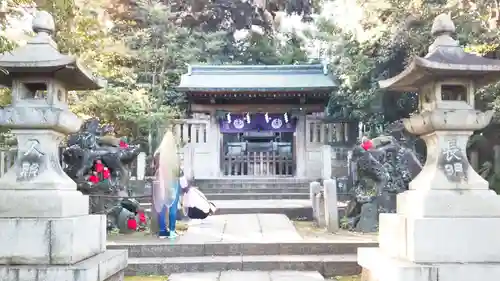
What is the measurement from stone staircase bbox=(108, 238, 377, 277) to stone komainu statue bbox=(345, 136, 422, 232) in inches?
70.0

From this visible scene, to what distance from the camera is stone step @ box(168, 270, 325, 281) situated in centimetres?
675

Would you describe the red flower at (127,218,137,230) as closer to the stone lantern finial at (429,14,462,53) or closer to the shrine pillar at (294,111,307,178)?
the stone lantern finial at (429,14,462,53)

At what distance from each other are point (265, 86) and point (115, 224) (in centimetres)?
1130

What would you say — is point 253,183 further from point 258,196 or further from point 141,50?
point 141,50

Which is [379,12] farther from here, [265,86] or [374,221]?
Answer: [374,221]

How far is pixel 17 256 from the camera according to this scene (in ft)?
15.8

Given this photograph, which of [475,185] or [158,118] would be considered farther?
[158,118]

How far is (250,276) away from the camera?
22.8ft

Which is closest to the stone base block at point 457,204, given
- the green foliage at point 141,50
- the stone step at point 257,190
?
the green foliage at point 141,50

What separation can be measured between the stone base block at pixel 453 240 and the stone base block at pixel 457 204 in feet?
0.24

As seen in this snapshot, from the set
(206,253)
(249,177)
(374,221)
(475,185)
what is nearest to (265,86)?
(249,177)

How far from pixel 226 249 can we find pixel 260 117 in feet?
45.4

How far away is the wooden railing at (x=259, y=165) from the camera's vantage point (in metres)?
20.6

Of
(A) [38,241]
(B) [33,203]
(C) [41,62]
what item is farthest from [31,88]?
(A) [38,241]
